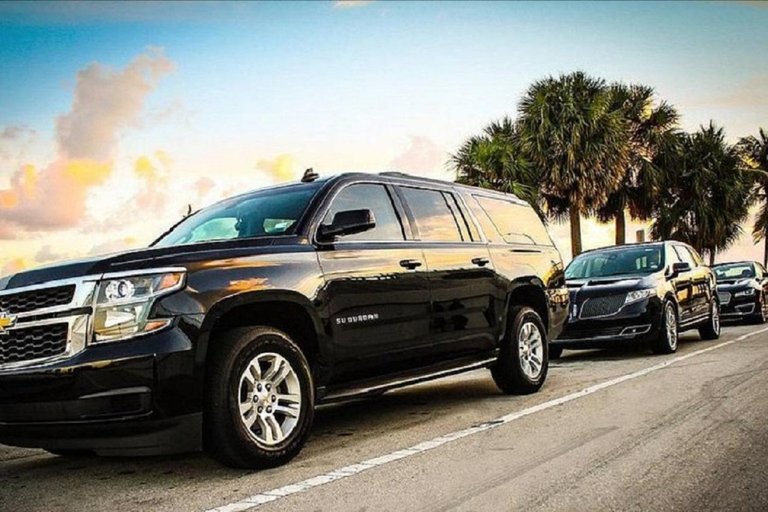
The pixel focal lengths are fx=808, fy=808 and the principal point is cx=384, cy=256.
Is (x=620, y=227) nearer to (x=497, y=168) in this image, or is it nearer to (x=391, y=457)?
(x=497, y=168)

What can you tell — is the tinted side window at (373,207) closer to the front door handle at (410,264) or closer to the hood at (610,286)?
the front door handle at (410,264)

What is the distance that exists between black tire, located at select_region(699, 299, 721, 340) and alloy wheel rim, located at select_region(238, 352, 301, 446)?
1080 centimetres

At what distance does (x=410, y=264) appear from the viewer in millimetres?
6156

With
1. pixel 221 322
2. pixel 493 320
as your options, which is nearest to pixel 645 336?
pixel 493 320

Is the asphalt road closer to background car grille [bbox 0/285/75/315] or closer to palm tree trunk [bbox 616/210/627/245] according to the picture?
background car grille [bbox 0/285/75/315]

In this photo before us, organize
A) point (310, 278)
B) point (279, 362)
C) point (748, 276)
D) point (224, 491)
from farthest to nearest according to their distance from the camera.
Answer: point (748, 276)
point (310, 278)
point (279, 362)
point (224, 491)

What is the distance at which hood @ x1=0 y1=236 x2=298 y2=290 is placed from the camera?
4551 millimetres

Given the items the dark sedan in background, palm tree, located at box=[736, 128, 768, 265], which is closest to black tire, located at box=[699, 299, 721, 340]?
the dark sedan in background

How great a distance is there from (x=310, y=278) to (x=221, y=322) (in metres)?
0.71

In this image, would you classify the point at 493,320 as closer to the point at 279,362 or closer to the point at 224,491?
the point at 279,362

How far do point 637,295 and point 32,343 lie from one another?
28.7 ft

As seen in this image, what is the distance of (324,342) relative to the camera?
5.26 meters

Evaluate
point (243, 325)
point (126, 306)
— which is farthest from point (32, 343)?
point (243, 325)

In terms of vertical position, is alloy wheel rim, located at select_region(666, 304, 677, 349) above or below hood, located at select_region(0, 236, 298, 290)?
below
